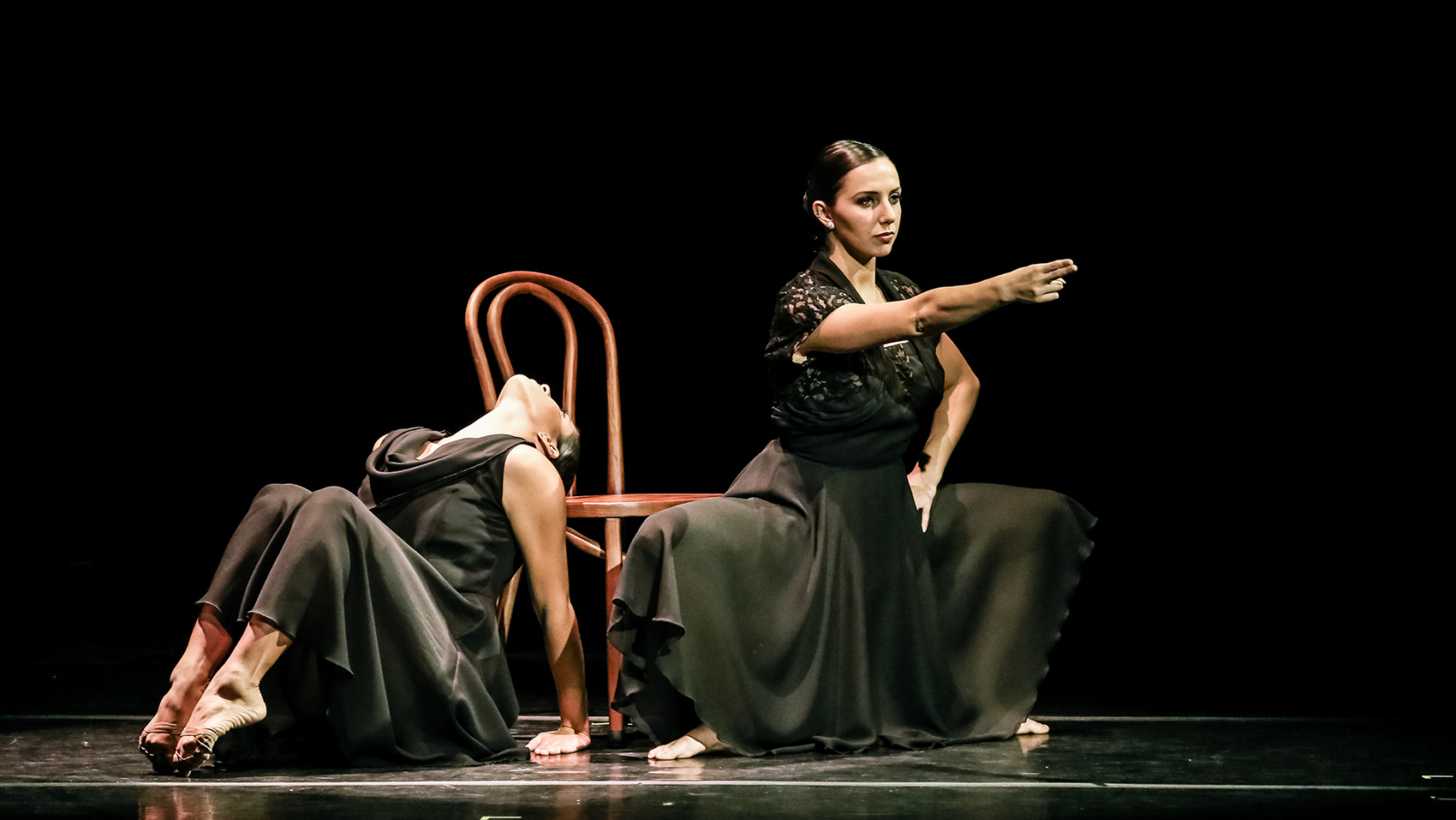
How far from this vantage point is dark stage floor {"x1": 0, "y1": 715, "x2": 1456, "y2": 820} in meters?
2.46

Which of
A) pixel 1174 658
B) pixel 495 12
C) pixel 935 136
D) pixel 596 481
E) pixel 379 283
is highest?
pixel 495 12

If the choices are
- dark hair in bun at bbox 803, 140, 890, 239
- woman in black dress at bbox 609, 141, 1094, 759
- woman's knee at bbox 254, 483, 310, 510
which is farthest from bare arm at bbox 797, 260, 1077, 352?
woman's knee at bbox 254, 483, 310, 510

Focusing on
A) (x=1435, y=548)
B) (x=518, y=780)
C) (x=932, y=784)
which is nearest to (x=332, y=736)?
(x=518, y=780)

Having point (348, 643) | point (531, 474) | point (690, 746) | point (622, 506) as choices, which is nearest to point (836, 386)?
point (622, 506)

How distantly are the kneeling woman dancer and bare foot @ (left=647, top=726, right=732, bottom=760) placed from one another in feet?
0.71

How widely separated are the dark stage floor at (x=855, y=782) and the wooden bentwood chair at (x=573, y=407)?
37 centimetres

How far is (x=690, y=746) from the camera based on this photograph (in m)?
3.02

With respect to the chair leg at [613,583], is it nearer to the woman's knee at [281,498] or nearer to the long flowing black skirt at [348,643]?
the long flowing black skirt at [348,643]

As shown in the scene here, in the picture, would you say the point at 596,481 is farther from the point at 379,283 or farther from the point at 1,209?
the point at 1,209

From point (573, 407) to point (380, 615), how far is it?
861mm

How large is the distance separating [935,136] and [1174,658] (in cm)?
159

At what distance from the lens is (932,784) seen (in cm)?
267

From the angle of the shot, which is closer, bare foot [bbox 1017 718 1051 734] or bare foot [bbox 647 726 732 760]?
bare foot [bbox 647 726 732 760]

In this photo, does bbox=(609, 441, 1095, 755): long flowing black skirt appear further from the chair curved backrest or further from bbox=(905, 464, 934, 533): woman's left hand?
the chair curved backrest
